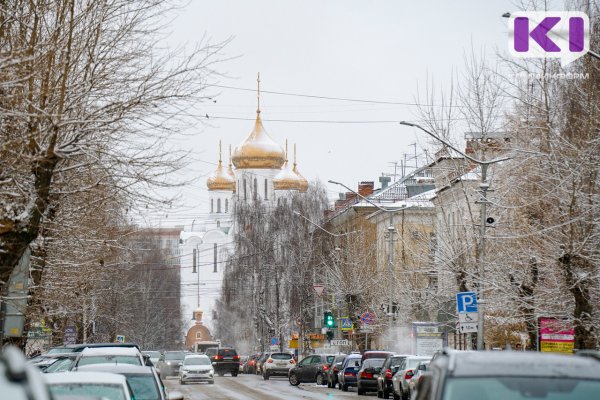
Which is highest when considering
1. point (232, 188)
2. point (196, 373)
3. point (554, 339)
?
point (232, 188)

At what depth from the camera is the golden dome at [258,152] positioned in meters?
154

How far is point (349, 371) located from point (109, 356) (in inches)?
1112

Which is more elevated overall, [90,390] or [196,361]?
[90,390]

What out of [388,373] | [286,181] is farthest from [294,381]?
[286,181]

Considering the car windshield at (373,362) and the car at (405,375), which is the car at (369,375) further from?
the car at (405,375)

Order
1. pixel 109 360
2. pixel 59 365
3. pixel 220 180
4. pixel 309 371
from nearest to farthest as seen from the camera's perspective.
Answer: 1. pixel 109 360
2. pixel 59 365
3. pixel 309 371
4. pixel 220 180

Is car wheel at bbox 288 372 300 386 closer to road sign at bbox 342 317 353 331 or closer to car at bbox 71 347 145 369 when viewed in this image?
road sign at bbox 342 317 353 331

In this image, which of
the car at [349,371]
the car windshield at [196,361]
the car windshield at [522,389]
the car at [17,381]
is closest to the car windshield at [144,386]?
the car windshield at [522,389]

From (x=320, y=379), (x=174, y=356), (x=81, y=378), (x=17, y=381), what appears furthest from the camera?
(x=174, y=356)

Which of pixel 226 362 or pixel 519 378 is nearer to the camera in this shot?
pixel 519 378

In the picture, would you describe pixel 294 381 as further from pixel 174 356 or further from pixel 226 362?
pixel 226 362

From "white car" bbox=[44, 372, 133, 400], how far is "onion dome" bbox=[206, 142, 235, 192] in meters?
166

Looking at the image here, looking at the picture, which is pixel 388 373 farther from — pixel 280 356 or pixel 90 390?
pixel 90 390

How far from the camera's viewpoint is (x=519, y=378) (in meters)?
8.68
